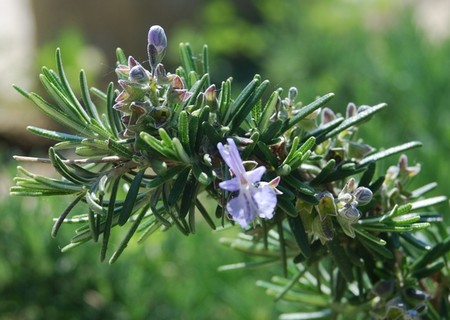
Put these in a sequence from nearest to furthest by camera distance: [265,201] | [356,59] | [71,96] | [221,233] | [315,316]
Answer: [265,201] → [71,96] → [315,316] → [221,233] → [356,59]

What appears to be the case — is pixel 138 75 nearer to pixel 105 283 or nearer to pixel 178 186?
pixel 178 186

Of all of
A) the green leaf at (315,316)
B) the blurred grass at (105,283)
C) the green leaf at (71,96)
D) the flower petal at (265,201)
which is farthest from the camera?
the blurred grass at (105,283)

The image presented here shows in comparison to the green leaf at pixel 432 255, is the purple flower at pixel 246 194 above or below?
above

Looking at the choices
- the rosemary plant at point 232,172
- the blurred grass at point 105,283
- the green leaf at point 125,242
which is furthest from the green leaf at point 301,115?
the blurred grass at point 105,283

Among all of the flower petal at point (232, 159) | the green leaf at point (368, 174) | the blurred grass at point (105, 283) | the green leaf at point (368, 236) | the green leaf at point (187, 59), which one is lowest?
the blurred grass at point (105, 283)

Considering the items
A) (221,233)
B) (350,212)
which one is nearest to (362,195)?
(350,212)

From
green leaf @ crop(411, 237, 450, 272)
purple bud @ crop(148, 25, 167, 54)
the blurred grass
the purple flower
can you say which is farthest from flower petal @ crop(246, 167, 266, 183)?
the blurred grass

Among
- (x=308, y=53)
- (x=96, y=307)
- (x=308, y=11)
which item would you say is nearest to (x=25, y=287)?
(x=96, y=307)

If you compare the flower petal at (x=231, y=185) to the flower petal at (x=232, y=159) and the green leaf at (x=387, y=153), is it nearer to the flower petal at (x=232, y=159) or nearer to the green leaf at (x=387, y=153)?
the flower petal at (x=232, y=159)
